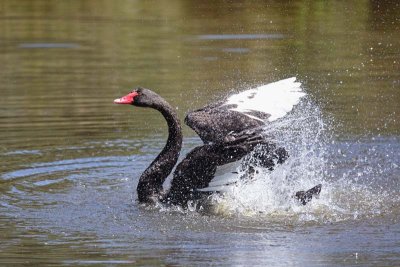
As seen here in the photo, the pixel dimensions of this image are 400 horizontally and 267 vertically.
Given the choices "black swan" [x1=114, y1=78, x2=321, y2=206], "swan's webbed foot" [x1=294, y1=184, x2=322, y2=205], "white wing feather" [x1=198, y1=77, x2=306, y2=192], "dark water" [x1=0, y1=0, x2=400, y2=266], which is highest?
"white wing feather" [x1=198, y1=77, x2=306, y2=192]

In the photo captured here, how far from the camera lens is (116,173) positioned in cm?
1070

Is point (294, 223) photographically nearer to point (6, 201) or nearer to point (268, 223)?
point (268, 223)

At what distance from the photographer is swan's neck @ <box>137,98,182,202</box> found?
31.4ft

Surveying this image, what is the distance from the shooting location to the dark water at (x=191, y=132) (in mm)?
8148

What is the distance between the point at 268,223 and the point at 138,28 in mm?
12185

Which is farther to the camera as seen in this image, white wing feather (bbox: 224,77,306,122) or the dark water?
white wing feather (bbox: 224,77,306,122)

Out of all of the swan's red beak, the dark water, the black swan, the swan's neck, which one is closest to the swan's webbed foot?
the black swan

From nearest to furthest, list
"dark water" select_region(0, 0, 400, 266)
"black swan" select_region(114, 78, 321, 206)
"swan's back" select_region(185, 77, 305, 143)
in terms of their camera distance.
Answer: "dark water" select_region(0, 0, 400, 266) < "black swan" select_region(114, 78, 321, 206) < "swan's back" select_region(185, 77, 305, 143)

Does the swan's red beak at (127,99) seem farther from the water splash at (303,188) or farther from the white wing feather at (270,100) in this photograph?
the water splash at (303,188)

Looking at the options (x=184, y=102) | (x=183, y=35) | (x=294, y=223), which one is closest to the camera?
(x=294, y=223)

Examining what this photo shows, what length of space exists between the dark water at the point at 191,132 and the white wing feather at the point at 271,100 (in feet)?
1.46

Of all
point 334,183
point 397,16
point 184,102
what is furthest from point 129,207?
point 397,16

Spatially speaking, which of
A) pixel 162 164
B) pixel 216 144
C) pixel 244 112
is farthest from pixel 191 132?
pixel 216 144

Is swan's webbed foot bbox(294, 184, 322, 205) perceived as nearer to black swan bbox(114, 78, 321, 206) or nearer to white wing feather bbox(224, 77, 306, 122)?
black swan bbox(114, 78, 321, 206)
